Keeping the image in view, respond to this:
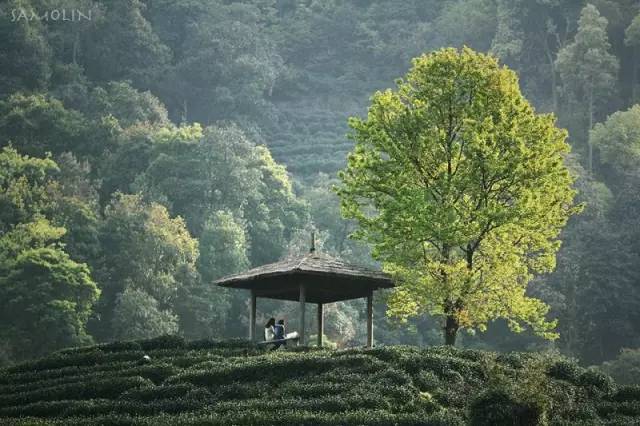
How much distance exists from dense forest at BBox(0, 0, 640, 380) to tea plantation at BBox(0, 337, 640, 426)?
95.2ft

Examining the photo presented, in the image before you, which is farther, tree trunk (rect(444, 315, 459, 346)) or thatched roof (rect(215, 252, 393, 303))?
tree trunk (rect(444, 315, 459, 346))

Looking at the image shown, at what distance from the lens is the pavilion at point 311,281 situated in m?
37.1

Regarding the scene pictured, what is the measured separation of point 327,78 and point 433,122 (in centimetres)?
9453

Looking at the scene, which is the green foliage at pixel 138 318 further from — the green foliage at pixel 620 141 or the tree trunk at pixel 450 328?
the green foliage at pixel 620 141

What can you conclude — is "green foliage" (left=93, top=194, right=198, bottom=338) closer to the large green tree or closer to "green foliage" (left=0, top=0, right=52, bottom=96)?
"green foliage" (left=0, top=0, right=52, bottom=96)

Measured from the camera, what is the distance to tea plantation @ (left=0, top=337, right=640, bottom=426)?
2698cm

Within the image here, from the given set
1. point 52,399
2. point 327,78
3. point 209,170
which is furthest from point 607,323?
point 327,78

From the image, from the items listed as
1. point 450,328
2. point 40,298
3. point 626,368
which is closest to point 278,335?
point 450,328

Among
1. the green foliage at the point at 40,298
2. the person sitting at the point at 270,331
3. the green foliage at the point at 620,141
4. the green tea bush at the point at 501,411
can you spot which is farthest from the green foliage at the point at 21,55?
the green tea bush at the point at 501,411

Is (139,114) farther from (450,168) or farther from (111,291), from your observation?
(450,168)

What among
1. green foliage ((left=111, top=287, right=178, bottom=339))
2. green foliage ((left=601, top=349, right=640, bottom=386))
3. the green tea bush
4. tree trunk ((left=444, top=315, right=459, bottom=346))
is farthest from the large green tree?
green foliage ((left=111, top=287, right=178, bottom=339))

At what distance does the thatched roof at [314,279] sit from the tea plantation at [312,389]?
3251 mm

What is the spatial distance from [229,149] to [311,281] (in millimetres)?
51783

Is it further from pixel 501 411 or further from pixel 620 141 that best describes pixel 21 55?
pixel 501 411
